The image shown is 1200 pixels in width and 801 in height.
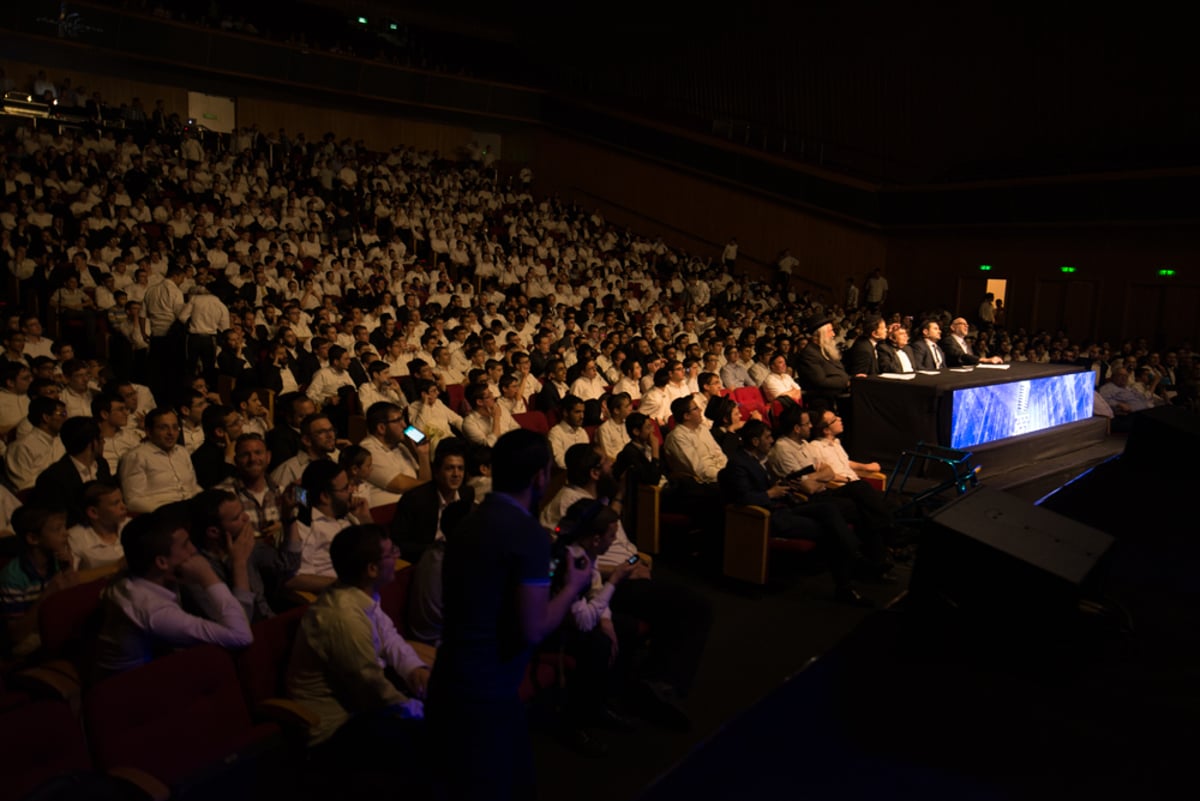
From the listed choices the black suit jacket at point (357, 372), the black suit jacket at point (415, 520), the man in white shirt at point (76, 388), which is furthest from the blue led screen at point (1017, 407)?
the man in white shirt at point (76, 388)

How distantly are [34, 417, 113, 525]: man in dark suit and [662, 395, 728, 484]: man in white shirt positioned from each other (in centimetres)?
301

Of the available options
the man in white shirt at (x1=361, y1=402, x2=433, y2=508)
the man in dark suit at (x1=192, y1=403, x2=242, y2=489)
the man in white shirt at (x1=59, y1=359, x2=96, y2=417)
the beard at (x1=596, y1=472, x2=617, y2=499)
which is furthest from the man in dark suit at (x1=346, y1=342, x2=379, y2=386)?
the beard at (x1=596, y1=472, x2=617, y2=499)

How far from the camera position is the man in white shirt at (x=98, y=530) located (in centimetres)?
328

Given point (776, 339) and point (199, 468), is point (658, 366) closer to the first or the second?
point (776, 339)

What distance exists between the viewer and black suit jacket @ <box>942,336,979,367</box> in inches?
305

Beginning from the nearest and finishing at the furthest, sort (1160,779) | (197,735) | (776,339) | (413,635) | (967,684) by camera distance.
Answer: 1. (197,735)
2. (1160,779)
3. (413,635)
4. (967,684)
5. (776,339)

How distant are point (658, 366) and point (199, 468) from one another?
3910 mm

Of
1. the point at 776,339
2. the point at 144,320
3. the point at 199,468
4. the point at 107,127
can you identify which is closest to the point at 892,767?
the point at 199,468

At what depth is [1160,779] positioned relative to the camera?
2752mm

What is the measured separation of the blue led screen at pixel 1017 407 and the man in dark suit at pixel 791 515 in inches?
92.9

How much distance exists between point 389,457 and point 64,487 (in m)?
1.50

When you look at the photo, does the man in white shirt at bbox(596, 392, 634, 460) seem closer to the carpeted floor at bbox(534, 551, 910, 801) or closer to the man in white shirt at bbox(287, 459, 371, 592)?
the carpeted floor at bbox(534, 551, 910, 801)

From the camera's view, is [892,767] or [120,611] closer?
[120,611]

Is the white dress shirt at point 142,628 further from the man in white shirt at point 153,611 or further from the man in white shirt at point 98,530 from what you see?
the man in white shirt at point 98,530
